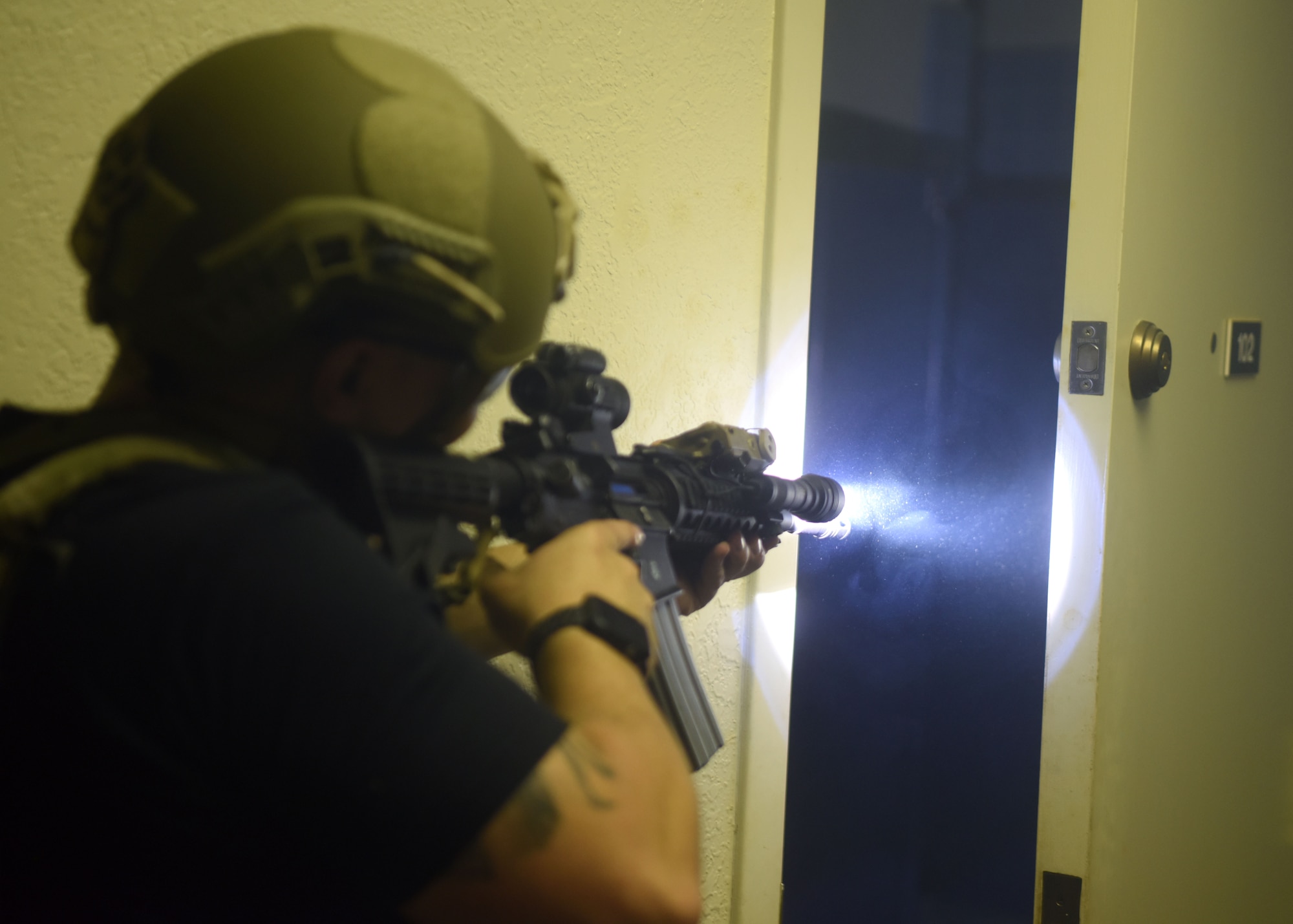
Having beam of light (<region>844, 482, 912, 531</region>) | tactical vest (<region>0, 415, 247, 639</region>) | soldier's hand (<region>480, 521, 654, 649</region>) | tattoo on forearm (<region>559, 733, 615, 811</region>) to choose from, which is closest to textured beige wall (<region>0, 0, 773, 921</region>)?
beam of light (<region>844, 482, 912, 531</region>)

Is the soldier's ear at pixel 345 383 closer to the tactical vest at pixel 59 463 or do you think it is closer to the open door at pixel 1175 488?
the tactical vest at pixel 59 463

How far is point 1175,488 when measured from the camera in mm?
1553

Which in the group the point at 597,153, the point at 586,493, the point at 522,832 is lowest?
the point at 522,832

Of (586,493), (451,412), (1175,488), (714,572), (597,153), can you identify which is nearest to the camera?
(451,412)

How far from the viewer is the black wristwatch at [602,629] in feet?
2.18

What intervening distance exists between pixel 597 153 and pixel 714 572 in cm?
59

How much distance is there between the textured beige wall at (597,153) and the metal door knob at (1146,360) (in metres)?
0.55

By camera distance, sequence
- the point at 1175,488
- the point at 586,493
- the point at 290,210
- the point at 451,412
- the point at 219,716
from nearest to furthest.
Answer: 1. the point at 219,716
2. the point at 290,210
3. the point at 451,412
4. the point at 586,493
5. the point at 1175,488

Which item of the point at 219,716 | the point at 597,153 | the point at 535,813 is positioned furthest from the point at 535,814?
the point at 597,153

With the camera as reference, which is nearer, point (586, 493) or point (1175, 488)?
point (586, 493)

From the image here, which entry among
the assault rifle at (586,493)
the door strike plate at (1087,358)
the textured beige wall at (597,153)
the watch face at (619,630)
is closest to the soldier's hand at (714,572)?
the assault rifle at (586,493)

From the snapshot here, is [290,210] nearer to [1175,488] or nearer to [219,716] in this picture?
[219,716]

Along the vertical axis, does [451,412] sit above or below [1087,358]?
below

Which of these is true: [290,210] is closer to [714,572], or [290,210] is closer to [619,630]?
[619,630]
